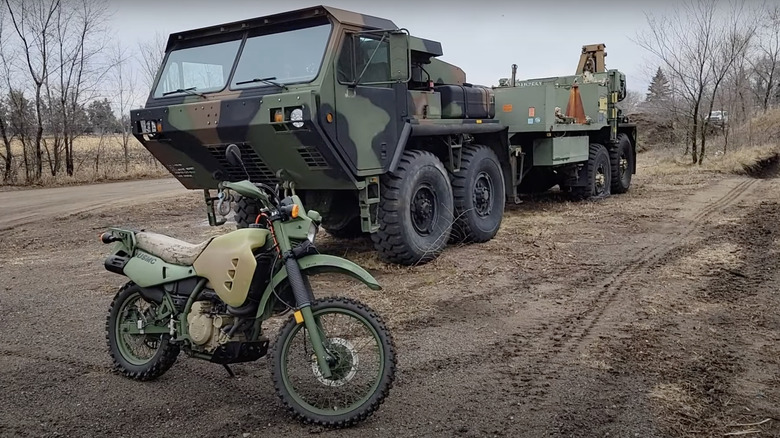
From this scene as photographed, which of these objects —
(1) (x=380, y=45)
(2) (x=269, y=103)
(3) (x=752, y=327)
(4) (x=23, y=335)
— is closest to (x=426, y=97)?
(1) (x=380, y=45)

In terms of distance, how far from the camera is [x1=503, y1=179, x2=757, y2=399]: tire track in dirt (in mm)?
3990

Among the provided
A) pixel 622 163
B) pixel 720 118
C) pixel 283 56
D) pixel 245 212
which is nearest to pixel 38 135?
pixel 245 212

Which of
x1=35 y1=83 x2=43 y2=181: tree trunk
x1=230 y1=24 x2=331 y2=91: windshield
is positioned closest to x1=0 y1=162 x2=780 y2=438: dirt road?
x1=230 y1=24 x2=331 y2=91: windshield

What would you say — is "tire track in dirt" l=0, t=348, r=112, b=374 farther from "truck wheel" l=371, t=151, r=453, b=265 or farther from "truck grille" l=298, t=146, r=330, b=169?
"truck wheel" l=371, t=151, r=453, b=265

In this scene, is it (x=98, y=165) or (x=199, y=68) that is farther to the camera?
(x=98, y=165)

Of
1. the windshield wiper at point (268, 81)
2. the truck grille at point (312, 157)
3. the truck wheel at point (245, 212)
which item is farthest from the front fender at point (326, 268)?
the truck wheel at point (245, 212)

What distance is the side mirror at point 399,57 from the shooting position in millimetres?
6121

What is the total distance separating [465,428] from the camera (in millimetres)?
3336

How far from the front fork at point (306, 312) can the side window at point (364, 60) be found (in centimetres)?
294

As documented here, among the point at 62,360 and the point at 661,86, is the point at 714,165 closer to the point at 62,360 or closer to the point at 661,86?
the point at 661,86

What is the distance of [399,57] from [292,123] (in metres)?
1.23

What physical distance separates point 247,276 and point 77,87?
19.6 metres

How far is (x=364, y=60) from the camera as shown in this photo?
622 centimetres

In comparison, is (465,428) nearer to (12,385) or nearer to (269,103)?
(12,385)
